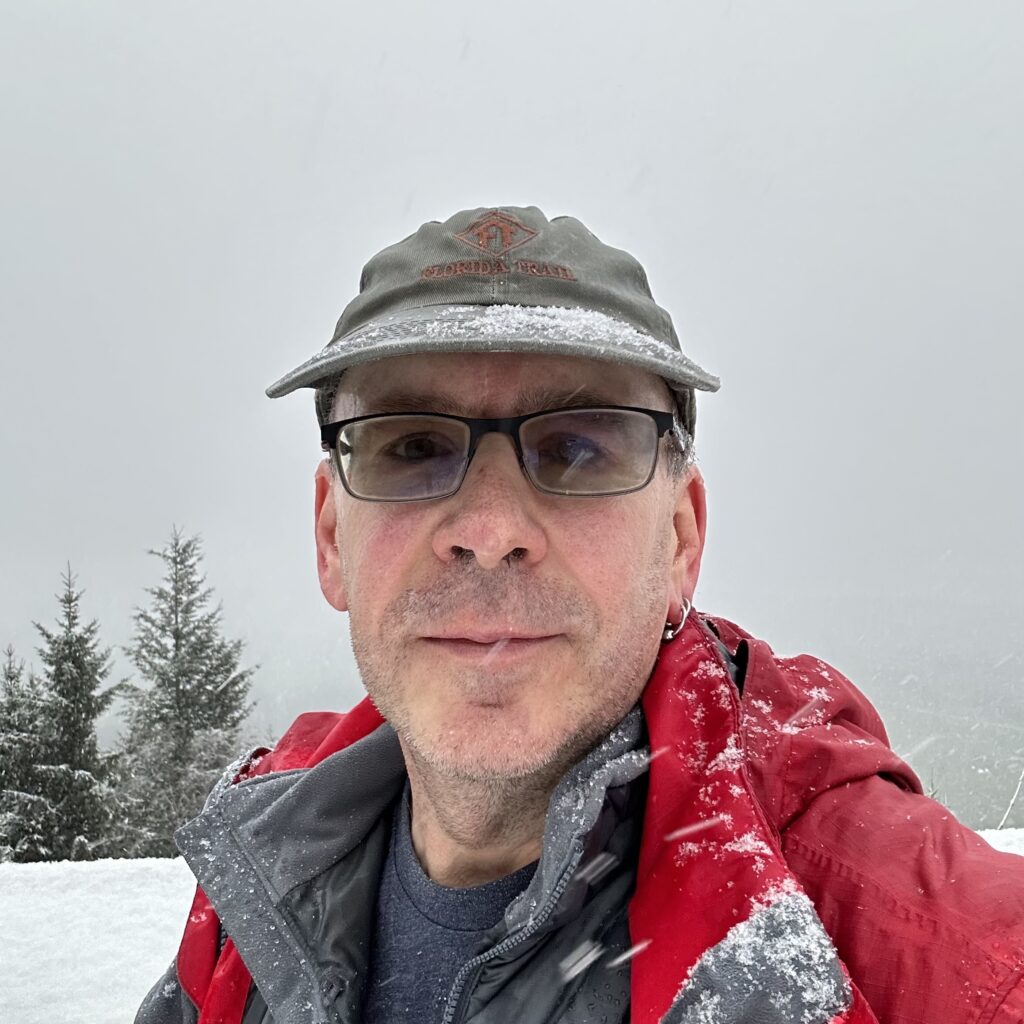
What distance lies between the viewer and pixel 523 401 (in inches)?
63.7

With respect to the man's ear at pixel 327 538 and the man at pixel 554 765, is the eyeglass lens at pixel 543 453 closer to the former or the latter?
the man at pixel 554 765

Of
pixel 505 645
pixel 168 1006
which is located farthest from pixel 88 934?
pixel 505 645

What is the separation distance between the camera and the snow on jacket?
3.48 feet

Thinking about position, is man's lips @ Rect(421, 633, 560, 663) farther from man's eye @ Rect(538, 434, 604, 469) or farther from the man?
man's eye @ Rect(538, 434, 604, 469)

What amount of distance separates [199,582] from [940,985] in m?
24.9

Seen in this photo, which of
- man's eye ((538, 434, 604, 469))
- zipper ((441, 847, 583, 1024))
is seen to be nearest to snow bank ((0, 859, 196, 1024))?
zipper ((441, 847, 583, 1024))

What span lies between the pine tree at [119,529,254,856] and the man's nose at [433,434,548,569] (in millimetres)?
21224

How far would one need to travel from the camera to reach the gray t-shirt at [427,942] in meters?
1.62

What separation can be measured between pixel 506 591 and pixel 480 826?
1.88 feet

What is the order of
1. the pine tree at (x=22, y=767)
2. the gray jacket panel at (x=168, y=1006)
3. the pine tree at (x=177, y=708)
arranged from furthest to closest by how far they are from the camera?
the pine tree at (x=177, y=708), the pine tree at (x=22, y=767), the gray jacket panel at (x=168, y=1006)

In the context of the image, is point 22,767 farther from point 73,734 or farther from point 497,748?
point 497,748

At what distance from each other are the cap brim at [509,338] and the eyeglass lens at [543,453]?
143 millimetres

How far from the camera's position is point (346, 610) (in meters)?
1.87

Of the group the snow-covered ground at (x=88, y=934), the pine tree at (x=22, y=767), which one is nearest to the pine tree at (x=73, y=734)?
the pine tree at (x=22, y=767)
